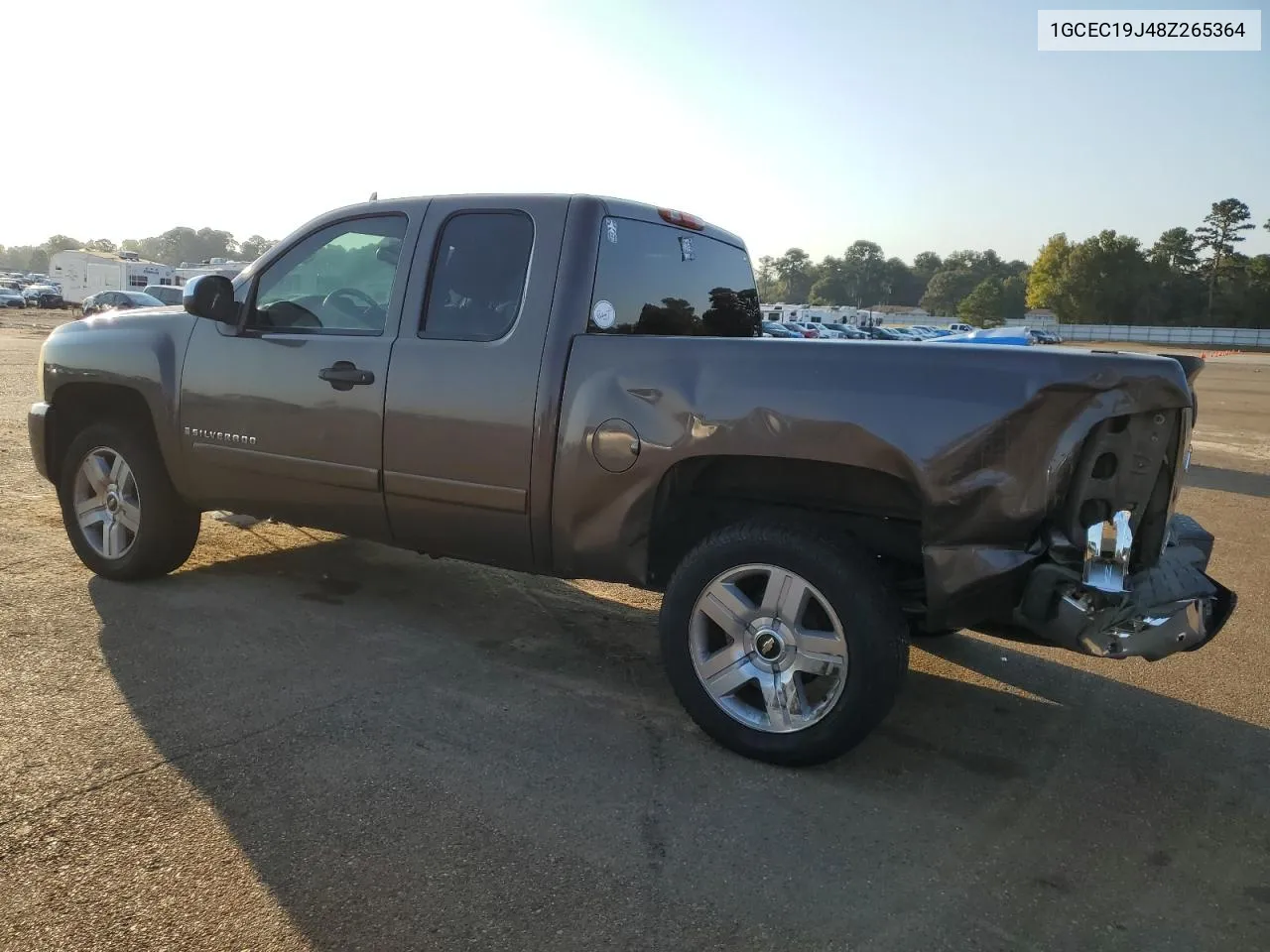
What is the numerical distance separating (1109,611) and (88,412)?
4.99 m

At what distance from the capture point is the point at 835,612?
10.4ft

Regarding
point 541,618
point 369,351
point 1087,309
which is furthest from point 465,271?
point 1087,309

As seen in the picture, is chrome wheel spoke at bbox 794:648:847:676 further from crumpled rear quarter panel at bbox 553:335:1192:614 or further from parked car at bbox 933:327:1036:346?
parked car at bbox 933:327:1036:346

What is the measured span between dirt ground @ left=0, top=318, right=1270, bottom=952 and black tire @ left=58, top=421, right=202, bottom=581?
0.17 m

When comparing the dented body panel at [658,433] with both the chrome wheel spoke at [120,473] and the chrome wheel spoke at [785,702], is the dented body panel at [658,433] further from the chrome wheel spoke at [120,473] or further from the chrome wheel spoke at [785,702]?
the chrome wheel spoke at [785,702]

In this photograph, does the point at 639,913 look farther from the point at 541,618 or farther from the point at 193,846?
the point at 541,618

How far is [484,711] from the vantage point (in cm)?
368

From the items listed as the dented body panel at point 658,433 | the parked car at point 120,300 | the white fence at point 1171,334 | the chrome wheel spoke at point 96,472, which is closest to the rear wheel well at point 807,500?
the dented body panel at point 658,433

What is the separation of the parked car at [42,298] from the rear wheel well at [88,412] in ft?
207

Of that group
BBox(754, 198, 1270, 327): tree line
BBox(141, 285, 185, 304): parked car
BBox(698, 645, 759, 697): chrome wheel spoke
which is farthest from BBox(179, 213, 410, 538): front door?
BBox(754, 198, 1270, 327): tree line

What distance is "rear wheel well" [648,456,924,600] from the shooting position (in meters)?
3.38

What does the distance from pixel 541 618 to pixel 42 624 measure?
7.38ft

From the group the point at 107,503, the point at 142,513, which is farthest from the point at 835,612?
the point at 107,503

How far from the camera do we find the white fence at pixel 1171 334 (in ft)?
274
